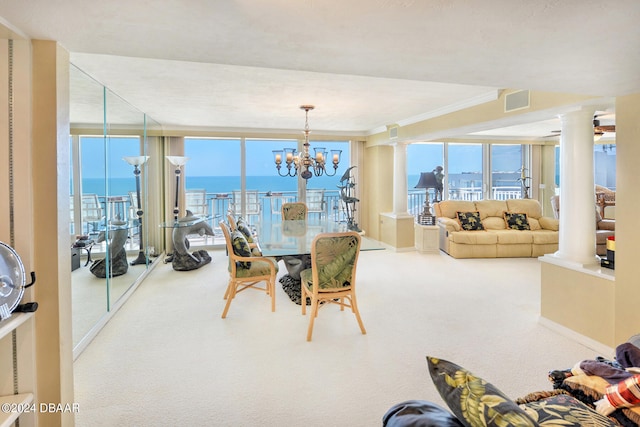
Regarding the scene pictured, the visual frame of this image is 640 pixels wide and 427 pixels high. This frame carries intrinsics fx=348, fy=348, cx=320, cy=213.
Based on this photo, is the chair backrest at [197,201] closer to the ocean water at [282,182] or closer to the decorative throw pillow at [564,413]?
the ocean water at [282,182]

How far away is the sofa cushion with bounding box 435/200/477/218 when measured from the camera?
686 centimetres

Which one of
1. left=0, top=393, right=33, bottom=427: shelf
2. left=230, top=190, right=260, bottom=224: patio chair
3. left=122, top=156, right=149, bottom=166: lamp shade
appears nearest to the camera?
left=0, top=393, right=33, bottom=427: shelf

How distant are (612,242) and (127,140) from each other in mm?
5071

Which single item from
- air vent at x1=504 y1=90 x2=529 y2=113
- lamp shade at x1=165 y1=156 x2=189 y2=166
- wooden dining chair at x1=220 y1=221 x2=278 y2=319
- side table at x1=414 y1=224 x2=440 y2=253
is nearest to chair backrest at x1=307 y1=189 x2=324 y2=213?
side table at x1=414 y1=224 x2=440 y2=253

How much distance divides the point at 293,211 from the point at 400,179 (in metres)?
2.28

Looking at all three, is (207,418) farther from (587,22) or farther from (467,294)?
(467,294)

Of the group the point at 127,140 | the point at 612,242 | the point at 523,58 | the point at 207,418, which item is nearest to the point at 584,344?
the point at 612,242

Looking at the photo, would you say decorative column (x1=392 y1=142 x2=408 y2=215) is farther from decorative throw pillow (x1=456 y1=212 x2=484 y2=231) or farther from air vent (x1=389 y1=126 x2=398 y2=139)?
decorative throw pillow (x1=456 y1=212 x2=484 y2=231)

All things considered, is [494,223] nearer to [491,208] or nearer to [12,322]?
[491,208]

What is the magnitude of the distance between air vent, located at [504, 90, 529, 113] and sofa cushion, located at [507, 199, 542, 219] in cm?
394

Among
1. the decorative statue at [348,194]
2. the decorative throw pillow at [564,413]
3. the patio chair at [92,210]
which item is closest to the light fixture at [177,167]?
the patio chair at [92,210]

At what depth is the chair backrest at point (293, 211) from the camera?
5.87 m

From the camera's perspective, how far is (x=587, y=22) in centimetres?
140

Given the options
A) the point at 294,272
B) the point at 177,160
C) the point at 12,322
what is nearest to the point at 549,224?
the point at 294,272
